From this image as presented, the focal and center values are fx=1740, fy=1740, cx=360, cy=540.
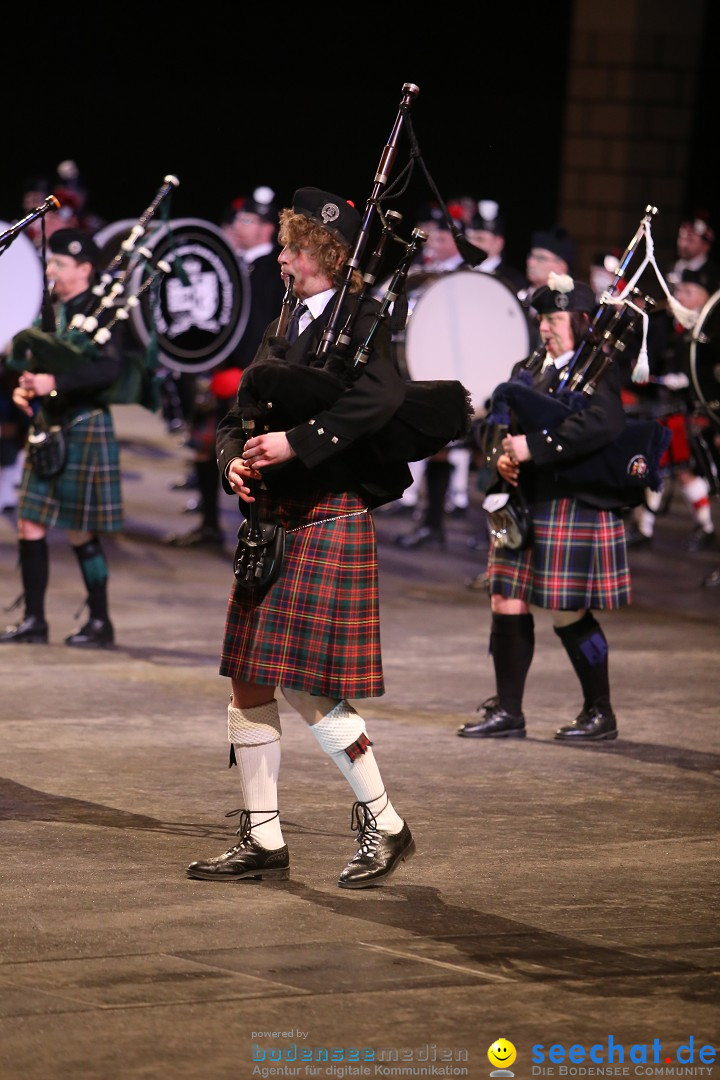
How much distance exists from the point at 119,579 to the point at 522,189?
316 inches

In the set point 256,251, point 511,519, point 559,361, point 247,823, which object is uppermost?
point 256,251

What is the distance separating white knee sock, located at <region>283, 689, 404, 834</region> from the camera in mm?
3836

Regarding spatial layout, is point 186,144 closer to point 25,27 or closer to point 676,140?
point 25,27

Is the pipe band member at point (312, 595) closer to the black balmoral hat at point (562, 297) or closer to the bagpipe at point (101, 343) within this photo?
the black balmoral hat at point (562, 297)

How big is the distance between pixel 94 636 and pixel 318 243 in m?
3.15

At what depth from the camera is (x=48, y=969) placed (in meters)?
3.21

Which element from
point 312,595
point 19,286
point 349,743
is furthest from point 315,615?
point 19,286

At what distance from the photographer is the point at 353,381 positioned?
375cm

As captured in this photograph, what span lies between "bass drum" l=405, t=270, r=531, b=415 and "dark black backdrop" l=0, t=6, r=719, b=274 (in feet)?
21.8

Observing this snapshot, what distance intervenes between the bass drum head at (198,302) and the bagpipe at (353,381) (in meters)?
4.23

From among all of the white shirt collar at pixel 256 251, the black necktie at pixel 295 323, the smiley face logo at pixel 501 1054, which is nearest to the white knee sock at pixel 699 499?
the white shirt collar at pixel 256 251

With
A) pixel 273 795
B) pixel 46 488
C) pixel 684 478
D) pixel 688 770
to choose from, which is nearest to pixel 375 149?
pixel 684 478

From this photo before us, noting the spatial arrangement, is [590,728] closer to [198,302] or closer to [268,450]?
[268,450]

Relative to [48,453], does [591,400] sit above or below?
above
